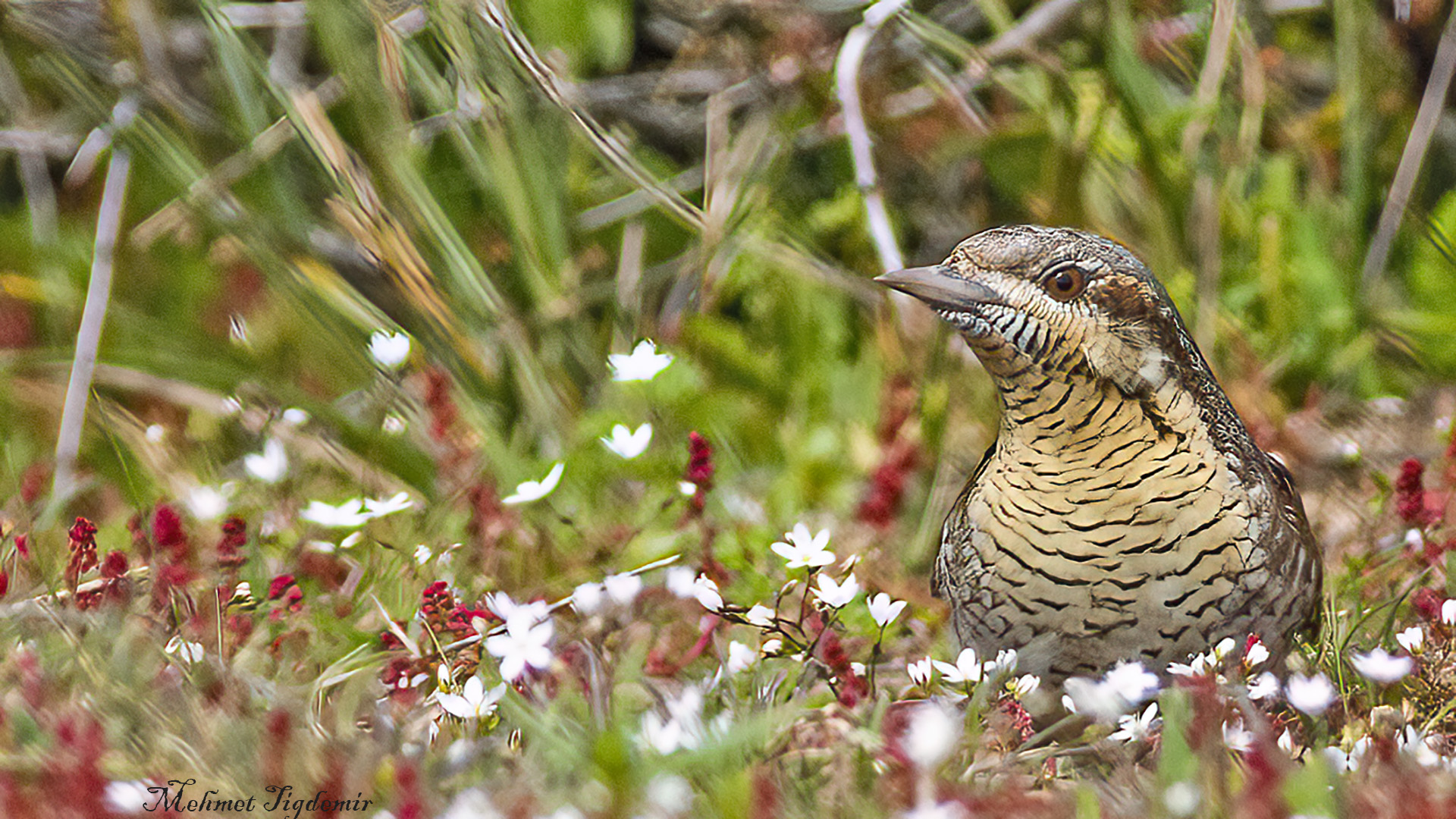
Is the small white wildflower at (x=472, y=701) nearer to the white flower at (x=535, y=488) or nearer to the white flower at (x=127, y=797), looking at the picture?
the white flower at (x=127, y=797)

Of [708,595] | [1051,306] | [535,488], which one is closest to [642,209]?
[535,488]

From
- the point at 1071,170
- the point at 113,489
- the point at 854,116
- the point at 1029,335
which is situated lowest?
the point at 113,489

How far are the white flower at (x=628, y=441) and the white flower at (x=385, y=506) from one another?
1.27 ft

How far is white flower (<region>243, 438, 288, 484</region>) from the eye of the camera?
2.46 meters

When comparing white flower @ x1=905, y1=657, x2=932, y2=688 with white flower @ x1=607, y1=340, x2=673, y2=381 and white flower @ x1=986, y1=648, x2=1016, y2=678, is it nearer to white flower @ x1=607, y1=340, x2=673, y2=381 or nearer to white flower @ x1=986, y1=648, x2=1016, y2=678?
white flower @ x1=986, y1=648, x2=1016, y2=678

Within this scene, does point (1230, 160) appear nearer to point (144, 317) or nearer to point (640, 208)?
point (640, 208)

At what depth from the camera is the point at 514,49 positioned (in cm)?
293

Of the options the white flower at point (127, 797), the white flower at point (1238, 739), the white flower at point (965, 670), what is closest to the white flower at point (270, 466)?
the white flower at point (127, 797)

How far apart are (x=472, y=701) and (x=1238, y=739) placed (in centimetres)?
103

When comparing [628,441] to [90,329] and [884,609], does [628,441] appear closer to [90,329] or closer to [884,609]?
[884,609]

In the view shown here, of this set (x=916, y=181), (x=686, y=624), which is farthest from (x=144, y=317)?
(x=916, y=181)

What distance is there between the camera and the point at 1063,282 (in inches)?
73.9

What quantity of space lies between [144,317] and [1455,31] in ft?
10.7

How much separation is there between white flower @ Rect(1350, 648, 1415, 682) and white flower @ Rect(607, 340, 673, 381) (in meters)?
1.36
